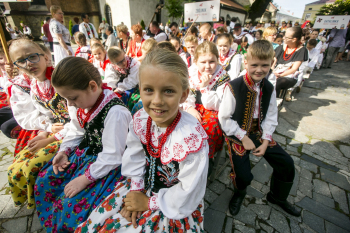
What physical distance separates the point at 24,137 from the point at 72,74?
52.2 inches

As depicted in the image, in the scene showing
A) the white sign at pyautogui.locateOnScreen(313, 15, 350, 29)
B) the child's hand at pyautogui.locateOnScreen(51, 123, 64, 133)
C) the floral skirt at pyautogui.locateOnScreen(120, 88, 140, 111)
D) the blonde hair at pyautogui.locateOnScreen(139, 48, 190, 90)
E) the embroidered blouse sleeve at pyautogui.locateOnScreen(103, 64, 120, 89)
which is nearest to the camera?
the blonde hair at pyautogui.locateOnScreen(139, 48, 190, 90)

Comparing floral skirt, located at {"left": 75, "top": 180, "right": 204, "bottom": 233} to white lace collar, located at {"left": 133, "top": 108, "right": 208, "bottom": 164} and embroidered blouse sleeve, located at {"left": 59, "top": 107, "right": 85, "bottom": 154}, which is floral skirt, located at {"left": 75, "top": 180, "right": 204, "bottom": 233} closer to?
white lace collar, located at {"left": 133, "top": 108, "right": 208, "bottom": 164}

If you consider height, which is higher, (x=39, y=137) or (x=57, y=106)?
(x=57, y=106)

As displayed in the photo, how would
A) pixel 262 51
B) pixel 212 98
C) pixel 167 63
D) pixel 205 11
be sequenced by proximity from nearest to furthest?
1. pixel 167 63
2. pixel 262 51
3. pixel 212 98
4. pixel 205 11

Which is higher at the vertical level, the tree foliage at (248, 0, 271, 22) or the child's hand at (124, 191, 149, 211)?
the tree foliage at (248, 0, 271, 22)

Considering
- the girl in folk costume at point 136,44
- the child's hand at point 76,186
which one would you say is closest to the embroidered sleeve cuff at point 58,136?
the child's hand at point 76,186

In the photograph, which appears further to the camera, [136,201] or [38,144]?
[38,144]

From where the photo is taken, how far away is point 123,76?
333 centimetres

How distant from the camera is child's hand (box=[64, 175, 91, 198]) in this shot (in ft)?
4.25

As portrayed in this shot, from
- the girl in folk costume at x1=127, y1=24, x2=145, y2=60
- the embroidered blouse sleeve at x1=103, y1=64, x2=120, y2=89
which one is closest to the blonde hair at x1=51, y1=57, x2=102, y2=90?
the embroidered blouse sleeve at x1=103, y1=64, x2=120, y2=89

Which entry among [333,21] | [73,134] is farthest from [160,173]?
[333,21]

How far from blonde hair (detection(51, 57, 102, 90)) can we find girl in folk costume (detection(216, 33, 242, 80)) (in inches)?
105

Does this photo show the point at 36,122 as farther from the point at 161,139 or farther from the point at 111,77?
the point at 111,77

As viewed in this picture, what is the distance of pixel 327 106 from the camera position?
4312 millimetres
